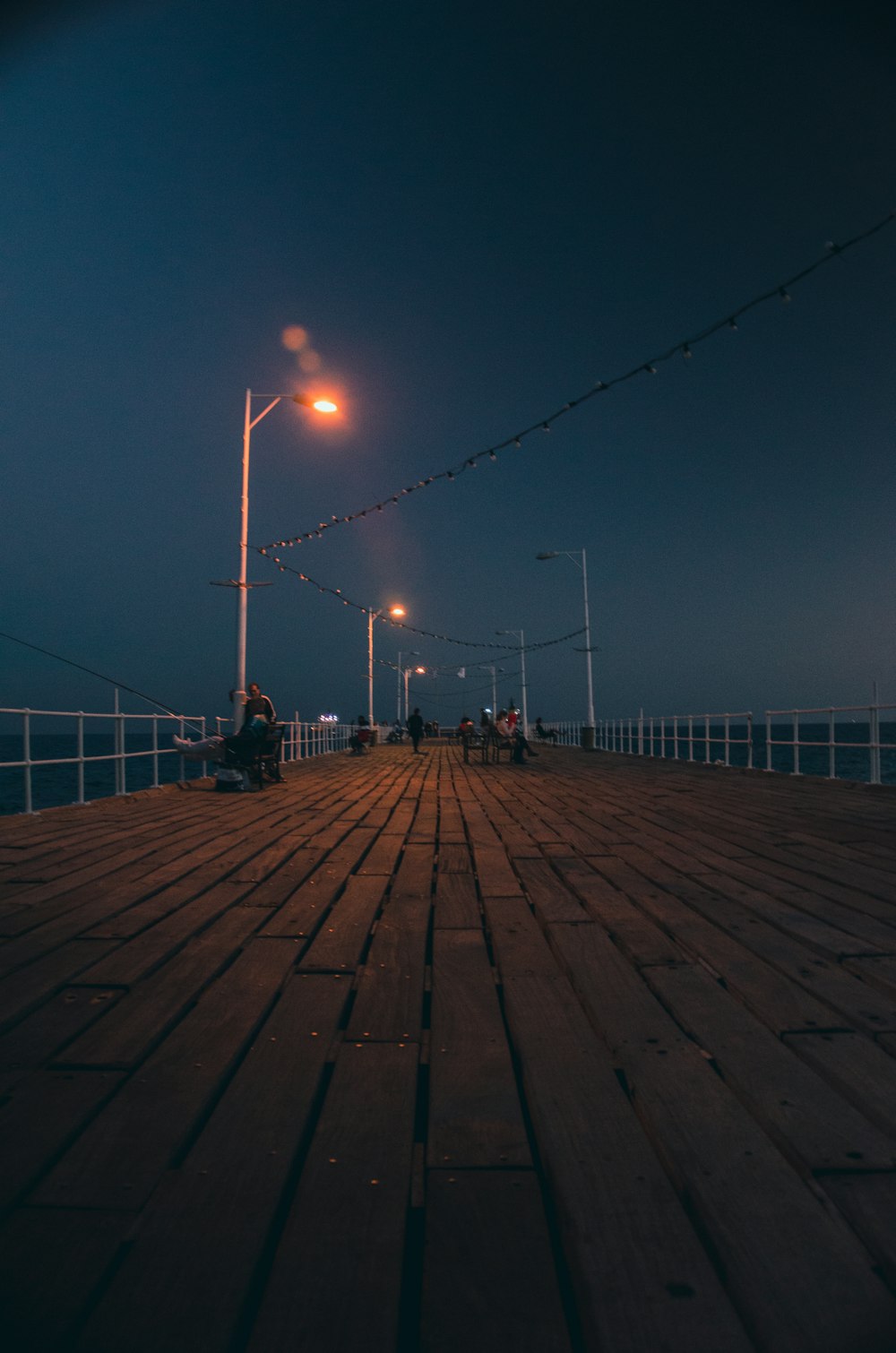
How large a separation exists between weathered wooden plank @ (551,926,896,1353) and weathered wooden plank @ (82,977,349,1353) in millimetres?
718

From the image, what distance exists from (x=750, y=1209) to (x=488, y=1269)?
0.47 metres

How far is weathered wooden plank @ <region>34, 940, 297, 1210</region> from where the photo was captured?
1.48 meters

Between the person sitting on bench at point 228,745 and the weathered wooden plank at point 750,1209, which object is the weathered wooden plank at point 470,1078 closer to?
the weathered wooden plank at point 750,1209

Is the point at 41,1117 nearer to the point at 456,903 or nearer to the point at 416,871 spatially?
the point at 456,903

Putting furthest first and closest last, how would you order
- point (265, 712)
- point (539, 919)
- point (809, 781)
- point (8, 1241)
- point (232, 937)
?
point (265, 712)
point (809, 781)
point (539, 919)
point (232, 937)
point (8, 1241)

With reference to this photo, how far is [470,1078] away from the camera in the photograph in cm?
195

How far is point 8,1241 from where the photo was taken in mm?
1331

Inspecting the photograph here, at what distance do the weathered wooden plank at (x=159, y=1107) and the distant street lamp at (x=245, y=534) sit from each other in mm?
11323

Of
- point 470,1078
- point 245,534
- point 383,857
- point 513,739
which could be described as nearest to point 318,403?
point 245,534

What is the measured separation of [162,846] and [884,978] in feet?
14.8

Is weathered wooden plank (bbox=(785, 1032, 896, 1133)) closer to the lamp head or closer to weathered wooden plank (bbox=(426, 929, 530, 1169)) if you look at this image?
weathered wooden plank (bbox=(426, 929, 530, 1169))

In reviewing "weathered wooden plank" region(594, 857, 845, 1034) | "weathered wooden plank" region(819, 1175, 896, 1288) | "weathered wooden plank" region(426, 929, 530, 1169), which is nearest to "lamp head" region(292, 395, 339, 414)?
"weathered wooden plank" region(594, 857, 845, 1034)

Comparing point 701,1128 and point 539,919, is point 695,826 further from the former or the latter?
point 701,1128

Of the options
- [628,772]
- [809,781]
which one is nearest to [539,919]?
[809,781]
